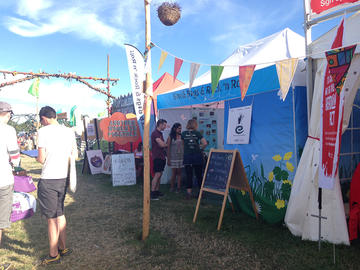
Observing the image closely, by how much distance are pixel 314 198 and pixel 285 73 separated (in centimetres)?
154

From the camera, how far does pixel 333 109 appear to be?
2.64m

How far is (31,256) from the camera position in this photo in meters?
3.10

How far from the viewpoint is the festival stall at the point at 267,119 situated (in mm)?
3610

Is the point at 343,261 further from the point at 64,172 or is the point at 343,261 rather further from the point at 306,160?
the point at 64,172

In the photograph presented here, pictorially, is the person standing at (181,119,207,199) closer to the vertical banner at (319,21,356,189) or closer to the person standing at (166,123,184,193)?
the person standing at (166,123,184,193)

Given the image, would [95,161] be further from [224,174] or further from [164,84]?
[224,174]

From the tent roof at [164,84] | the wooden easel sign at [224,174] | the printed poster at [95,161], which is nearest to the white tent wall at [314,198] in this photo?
the wooden easel sign at [224,174]

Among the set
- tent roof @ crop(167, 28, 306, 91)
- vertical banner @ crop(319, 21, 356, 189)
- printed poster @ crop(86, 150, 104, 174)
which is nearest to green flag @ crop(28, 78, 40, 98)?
printed poster @ crop(86, 150, 104, 174)

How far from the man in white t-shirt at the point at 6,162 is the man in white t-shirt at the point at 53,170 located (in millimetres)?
237

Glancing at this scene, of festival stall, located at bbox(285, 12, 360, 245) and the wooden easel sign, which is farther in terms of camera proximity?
the wooden easel sign

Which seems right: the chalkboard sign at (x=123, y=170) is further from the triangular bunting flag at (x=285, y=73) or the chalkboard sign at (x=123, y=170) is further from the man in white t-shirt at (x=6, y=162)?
the triangular bunting flag at (x=285, y=73)

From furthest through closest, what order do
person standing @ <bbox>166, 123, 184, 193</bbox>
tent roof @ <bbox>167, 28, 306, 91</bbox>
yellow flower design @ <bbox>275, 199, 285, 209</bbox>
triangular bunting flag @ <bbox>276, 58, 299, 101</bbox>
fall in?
person standing @ <bbox>166, 123, 184, 193</bbox> < tent roof @ <bbox>167, 28, 306, 91</bbox> < yellow flower design @ <bbox>275, 199, 285, 209</bbox> < triangular bunting flag @ <bbox>276, 58, 299, 101</bbox>

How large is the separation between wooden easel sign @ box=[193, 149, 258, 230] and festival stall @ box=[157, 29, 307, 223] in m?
0.23

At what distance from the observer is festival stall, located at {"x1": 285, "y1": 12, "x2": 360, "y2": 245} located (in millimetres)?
2949
